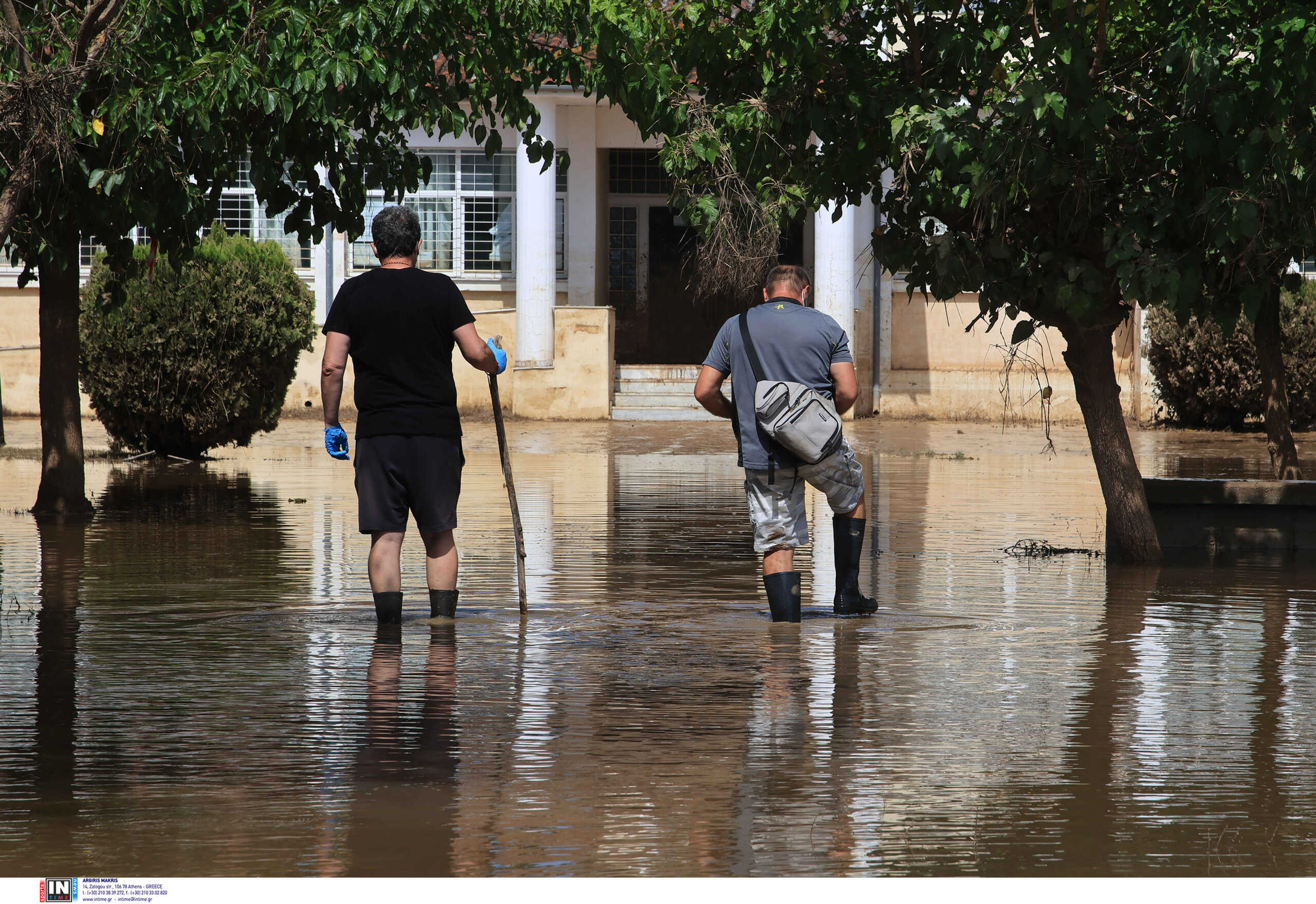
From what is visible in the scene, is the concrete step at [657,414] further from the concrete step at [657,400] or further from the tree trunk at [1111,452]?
the tree trunk at [1111,452]

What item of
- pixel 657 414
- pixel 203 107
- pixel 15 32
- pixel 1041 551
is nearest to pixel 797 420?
pixel 1041 551

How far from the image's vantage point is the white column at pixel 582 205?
86.4 ft

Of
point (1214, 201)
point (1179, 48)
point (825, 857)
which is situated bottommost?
point (825, 857)

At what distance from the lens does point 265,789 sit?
15.6 feet

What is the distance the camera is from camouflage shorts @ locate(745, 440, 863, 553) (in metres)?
→ 7.63

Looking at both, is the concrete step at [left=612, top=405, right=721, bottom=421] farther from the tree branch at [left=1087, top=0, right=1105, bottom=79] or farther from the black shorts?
the black shorts

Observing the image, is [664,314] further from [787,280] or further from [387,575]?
[387,575]

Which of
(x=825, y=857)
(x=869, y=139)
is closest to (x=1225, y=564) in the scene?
(x=869, y=139)

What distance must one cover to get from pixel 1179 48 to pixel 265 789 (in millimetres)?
5573

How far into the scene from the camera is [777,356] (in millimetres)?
7691

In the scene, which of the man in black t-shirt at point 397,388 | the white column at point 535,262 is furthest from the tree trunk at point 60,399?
the white column at point 535,262

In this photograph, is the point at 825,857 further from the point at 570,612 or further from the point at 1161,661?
the point at 570,612

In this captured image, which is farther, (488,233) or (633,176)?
(633,176)

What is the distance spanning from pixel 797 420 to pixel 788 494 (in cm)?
36
